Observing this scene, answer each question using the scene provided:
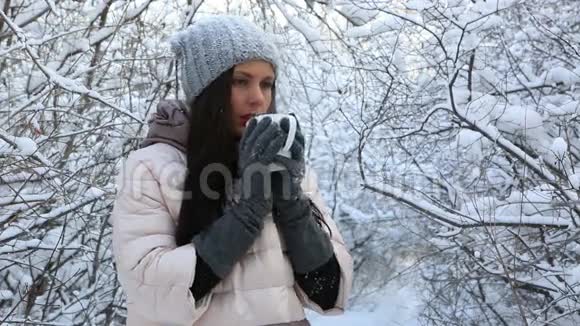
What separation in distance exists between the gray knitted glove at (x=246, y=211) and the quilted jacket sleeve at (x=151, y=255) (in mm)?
45

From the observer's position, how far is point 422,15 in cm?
365

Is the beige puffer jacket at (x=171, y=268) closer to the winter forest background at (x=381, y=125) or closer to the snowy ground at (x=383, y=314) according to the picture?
the winter forest background at (x=381, y=125)

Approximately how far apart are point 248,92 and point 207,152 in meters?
0.18

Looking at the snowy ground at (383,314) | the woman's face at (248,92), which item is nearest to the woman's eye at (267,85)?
the woman's face at (248,92)

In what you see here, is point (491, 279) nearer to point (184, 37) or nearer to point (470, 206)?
point (470, 206)

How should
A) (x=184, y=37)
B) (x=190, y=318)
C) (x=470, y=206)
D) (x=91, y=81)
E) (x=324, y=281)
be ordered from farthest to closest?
1. (x=91, y=81)
2. (x=470, y=206)
3. (x=184, y=37)
4. (x=324, y=281)
5. (x=190, y=318)

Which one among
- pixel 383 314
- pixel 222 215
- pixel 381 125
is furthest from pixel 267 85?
pixel 383 314

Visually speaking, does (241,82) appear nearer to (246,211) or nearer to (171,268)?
(246,211)

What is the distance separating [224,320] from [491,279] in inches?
115

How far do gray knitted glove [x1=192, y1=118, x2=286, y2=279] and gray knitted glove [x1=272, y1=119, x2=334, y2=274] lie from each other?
1.2 inches

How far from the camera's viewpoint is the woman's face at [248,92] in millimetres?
1648

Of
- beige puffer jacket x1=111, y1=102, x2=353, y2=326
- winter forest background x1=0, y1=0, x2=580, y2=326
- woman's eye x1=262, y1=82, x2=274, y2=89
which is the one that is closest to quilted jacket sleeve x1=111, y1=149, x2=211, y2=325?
beige puffer jacket x1=111, y1=102, x2=353, y2=326

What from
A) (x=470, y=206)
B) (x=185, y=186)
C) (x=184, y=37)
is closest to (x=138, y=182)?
(x=185, y=186)

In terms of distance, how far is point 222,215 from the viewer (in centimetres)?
154
